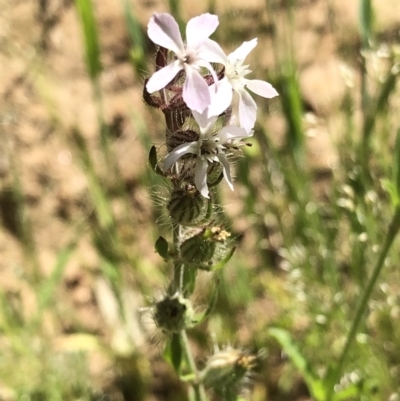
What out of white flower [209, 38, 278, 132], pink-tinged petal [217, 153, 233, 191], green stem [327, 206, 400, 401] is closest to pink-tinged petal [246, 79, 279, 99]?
white flower [209, 38, 278, 132]

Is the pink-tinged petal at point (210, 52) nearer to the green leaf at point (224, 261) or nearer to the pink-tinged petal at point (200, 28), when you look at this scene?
the pink-tinged petal at point (200, 28)

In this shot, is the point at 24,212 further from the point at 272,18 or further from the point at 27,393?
the point at 272,18

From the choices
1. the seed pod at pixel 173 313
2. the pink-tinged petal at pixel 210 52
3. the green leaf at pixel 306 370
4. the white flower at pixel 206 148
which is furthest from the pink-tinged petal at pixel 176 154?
the green leaf at pixel 306 370

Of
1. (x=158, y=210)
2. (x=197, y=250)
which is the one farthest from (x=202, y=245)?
(x=158, y=210)

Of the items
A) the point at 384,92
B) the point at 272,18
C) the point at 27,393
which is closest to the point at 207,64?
the point at 384,92

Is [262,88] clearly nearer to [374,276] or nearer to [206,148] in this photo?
[206,148]

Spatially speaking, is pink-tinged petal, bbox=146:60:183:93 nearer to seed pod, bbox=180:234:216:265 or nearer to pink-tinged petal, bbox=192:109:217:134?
pink-tinged petal, bbox=192:109:217:134

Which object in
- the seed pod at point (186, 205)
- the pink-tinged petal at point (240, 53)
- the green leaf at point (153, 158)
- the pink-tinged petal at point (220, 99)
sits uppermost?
the pink-tinged petal at point (240, 53)
